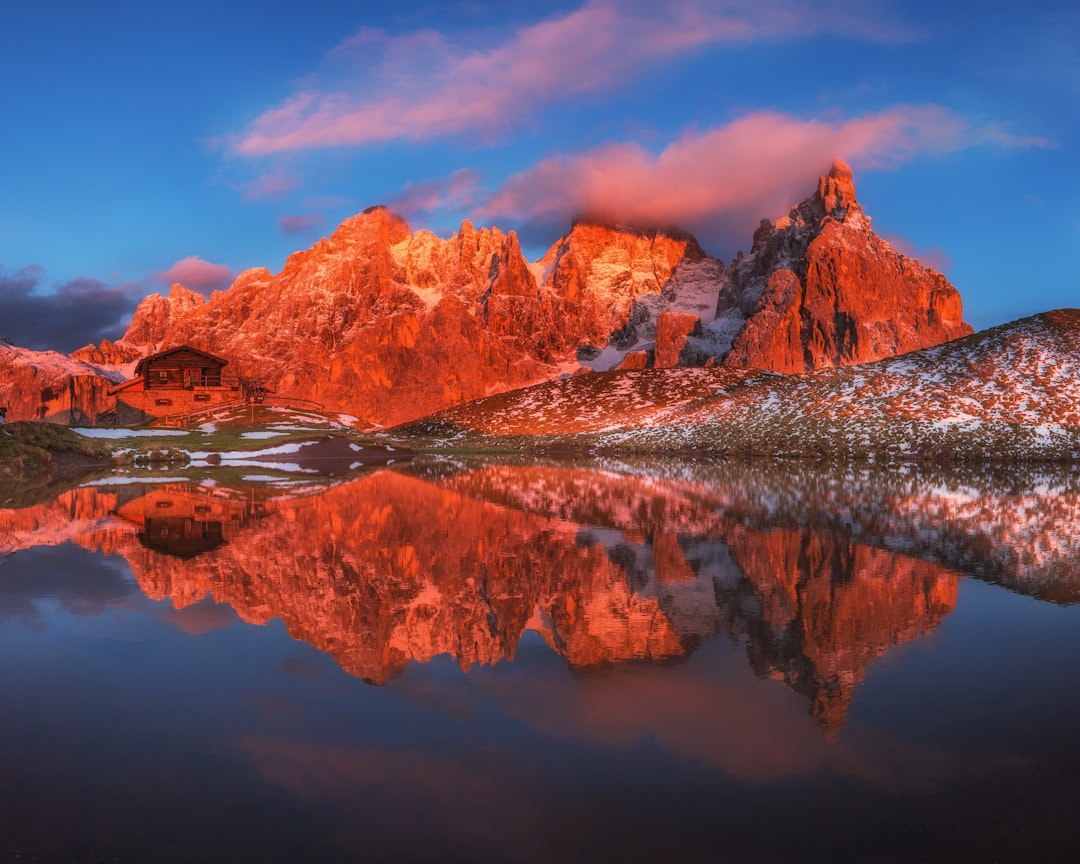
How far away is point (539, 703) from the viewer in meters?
7.85

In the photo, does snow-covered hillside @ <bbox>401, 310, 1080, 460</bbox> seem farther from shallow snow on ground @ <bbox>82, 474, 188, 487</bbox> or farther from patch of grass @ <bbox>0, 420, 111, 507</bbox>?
patch of grass @ <bbox>0, 420, 111, 507</bbox>

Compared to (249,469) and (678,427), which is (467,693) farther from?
(678,427)

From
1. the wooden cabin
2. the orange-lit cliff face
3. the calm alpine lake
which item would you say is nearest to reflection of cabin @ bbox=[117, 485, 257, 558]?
the orange-lit cliff face

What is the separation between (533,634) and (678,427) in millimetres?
88058

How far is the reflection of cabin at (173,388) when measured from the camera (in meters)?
93.0

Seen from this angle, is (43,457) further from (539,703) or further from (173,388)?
(539,703)

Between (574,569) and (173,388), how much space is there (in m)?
89.6

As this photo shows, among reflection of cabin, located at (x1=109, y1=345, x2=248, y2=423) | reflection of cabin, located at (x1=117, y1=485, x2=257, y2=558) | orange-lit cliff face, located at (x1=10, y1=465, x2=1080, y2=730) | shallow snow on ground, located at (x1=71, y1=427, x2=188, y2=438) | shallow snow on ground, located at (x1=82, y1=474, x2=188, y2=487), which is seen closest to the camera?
orange-lit cliff face, located at (x1=10, y1=465, x2=1080, y2=730)

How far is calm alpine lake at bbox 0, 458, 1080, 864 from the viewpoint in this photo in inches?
214

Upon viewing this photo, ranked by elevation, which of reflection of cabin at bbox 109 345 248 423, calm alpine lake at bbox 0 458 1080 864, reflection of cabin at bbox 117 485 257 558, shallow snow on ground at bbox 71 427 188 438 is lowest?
calm alpine lake at bbox 0 458 1080 864

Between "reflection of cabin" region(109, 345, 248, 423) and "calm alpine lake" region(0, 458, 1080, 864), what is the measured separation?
81.4 m

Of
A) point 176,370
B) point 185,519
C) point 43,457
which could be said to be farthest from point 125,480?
point 176,370

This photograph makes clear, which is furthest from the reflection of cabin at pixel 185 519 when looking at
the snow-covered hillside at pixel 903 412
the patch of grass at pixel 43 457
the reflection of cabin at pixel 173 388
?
the reflection of cabin at pixel 173 388

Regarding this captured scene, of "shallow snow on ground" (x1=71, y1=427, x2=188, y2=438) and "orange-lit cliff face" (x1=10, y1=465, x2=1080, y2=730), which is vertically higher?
"shallow snow on ground" (x1=71, y1=427, x2=188, y2=438)
